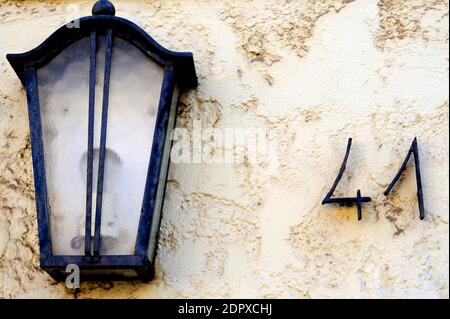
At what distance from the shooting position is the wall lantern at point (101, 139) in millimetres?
1722

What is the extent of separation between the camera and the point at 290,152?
197 centimetres

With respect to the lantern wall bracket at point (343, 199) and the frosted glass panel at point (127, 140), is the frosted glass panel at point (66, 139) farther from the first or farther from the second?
the lantern wall bracket at point (343, 199)

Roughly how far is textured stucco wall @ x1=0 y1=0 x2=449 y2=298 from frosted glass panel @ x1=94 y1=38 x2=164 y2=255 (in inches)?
6.9

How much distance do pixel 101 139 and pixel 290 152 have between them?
0.47 metres

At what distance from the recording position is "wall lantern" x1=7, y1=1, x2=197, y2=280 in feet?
5.65

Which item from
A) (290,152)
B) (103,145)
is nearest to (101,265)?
(103,145)

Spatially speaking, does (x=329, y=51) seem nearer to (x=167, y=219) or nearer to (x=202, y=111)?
(x=202, y=111)

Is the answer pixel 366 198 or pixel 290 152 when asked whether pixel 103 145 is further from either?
pixel 366 198

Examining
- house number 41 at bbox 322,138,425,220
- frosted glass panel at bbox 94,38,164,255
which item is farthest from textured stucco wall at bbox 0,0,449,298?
frosted glass panel at bbox 94,38,164,255

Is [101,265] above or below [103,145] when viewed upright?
below

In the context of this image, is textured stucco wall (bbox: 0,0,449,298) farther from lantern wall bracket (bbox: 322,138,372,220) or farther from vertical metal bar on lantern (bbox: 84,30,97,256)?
vertical metal bar on lantern (bbox: 84,30,97,256)

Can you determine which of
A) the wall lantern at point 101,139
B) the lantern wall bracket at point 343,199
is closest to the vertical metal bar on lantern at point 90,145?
the wall lantern at point 101,139

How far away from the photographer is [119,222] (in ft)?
5.67
